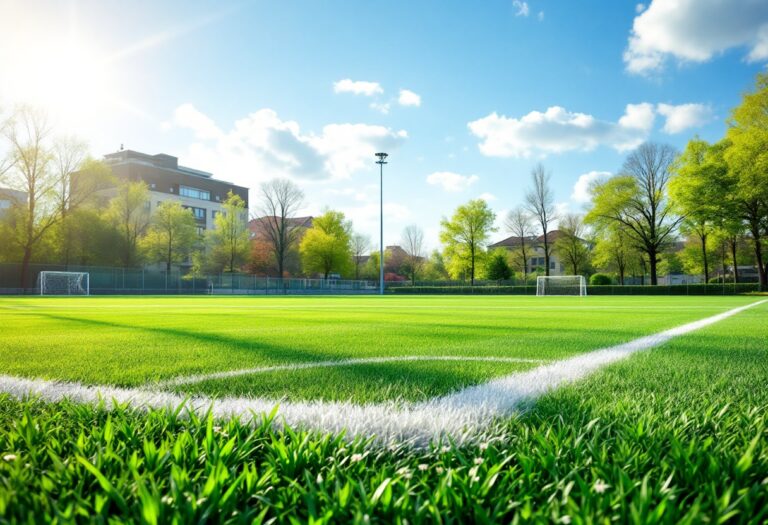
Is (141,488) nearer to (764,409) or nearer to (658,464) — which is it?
(658,464)

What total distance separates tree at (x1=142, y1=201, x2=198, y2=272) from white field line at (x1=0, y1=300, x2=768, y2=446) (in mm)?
46627

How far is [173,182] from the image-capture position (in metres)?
63.6

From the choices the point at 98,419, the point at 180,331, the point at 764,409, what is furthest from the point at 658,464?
the point at 180,331

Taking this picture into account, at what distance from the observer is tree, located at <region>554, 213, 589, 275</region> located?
2250 inches

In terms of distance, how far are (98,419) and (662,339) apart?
4.87 metres

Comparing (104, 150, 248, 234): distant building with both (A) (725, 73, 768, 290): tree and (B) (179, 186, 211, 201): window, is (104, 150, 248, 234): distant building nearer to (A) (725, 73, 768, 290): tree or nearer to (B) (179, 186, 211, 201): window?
(B) (179, 186, 211, 201): window

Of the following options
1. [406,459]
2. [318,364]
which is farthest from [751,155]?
[406,459]

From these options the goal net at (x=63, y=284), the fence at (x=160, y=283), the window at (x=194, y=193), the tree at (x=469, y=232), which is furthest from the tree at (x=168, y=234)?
the tree at (x=469, y=232)

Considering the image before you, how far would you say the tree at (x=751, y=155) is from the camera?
29091 millimetres

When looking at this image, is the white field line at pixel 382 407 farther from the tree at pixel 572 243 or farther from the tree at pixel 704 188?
the tree at pixel 572 243

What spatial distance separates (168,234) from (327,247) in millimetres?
16785

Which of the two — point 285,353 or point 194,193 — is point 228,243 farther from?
point 285,353

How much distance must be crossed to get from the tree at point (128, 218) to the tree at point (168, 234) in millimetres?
1373

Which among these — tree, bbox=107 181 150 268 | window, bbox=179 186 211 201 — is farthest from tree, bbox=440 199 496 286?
window, bbox=179 186 211 201
